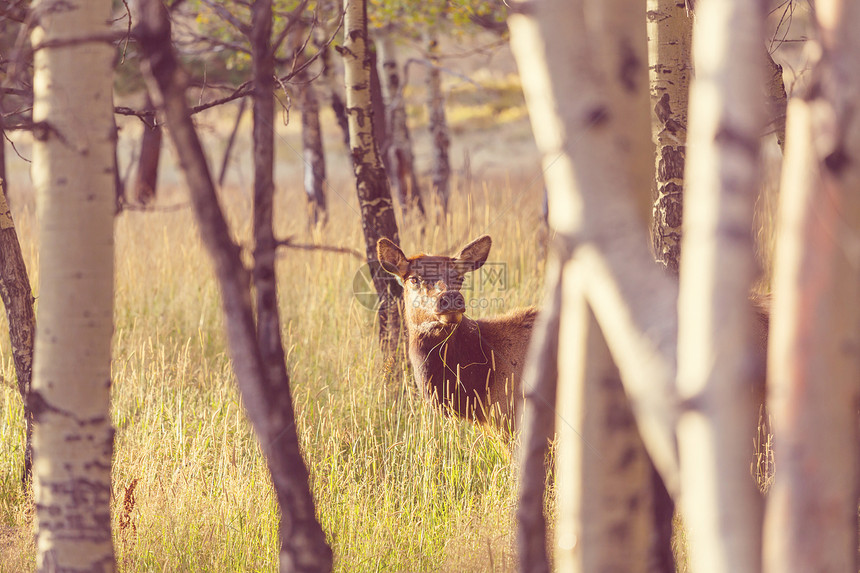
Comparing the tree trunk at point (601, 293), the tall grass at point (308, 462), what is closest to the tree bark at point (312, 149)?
the tall grass at point (308, 462)

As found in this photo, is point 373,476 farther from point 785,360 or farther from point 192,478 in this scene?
point 785,360

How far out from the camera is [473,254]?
5203 millimetres

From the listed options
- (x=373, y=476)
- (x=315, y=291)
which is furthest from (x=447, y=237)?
(x=373, y=476)

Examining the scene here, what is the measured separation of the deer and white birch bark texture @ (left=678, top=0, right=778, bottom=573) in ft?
10.5

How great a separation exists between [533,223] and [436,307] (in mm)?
6212

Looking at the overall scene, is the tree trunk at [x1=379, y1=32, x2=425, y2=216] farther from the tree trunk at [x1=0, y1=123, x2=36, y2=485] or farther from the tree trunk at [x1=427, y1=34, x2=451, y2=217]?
the tree trunk at [x1=0, y1=123, x2=36, y2=485]

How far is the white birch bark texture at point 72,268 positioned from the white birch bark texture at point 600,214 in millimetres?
1128

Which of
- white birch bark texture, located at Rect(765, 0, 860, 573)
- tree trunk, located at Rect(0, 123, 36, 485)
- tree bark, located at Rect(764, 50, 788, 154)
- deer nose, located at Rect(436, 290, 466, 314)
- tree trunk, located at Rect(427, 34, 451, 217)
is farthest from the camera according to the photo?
tree trunk, located at Rect(427, 34, 451, 217)

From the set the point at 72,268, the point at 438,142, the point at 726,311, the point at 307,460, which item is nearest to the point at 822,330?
the point at 726,311

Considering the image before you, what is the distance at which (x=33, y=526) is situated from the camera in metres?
3.58

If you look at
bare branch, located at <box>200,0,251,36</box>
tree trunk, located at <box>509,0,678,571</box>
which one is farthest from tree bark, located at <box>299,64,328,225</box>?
tree trunk, located at <box>509,0,678,571</box>

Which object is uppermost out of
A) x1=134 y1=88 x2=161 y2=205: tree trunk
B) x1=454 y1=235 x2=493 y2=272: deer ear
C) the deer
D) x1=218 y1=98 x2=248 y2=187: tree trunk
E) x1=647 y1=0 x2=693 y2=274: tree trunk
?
x1=134 y1=88 x2=161 y2=205: tree trunk

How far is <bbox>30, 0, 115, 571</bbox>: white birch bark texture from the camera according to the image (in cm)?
198

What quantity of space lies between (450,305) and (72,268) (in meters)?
2.81
